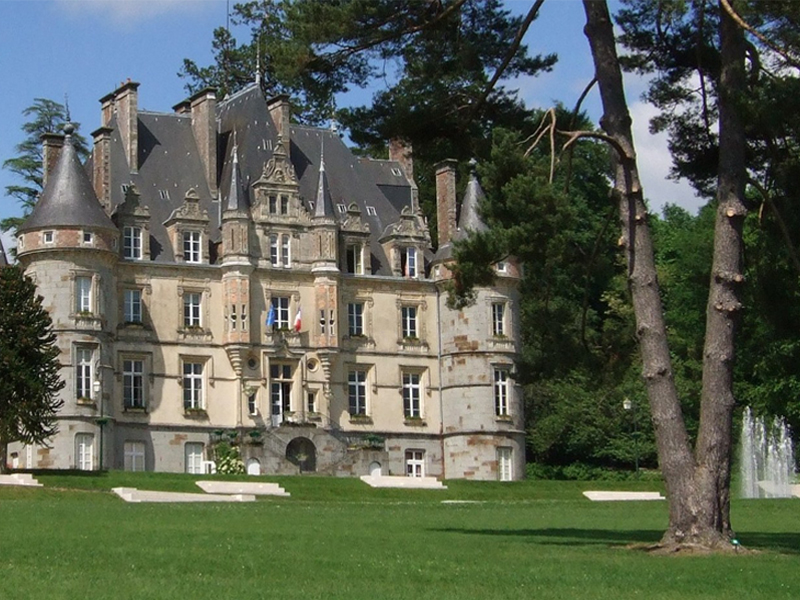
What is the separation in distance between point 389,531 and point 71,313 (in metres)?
29.0

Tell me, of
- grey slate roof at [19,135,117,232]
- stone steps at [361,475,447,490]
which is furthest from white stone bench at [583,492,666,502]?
grey slate roof at [19,135,117,232]

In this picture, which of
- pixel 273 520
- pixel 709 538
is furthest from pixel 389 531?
pixel 709 538

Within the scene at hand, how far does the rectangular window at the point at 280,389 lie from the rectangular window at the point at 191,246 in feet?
14.5

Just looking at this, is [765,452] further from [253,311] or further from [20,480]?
[20,480]

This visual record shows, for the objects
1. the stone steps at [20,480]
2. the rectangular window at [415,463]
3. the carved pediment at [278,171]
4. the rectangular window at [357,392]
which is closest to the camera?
the stone steps at [20,480]

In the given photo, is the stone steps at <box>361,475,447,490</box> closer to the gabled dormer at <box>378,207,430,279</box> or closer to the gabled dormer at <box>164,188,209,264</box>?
the gabled dormer at <box>378,207,430,279</box>

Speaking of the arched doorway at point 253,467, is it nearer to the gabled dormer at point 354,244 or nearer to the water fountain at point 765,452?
the gabled dormer at point 354,244

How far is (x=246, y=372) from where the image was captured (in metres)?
55.3

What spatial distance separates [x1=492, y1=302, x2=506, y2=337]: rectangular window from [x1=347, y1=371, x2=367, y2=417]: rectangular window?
4788 millimetres

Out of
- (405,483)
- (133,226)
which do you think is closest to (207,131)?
(133,226)

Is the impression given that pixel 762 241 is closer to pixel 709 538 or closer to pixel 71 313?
pixel 709 538

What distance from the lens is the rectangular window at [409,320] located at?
2298 inches

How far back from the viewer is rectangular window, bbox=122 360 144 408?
176 ft

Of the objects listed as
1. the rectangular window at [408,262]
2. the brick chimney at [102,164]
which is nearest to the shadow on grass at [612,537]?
the brick chimney at [102,164]
